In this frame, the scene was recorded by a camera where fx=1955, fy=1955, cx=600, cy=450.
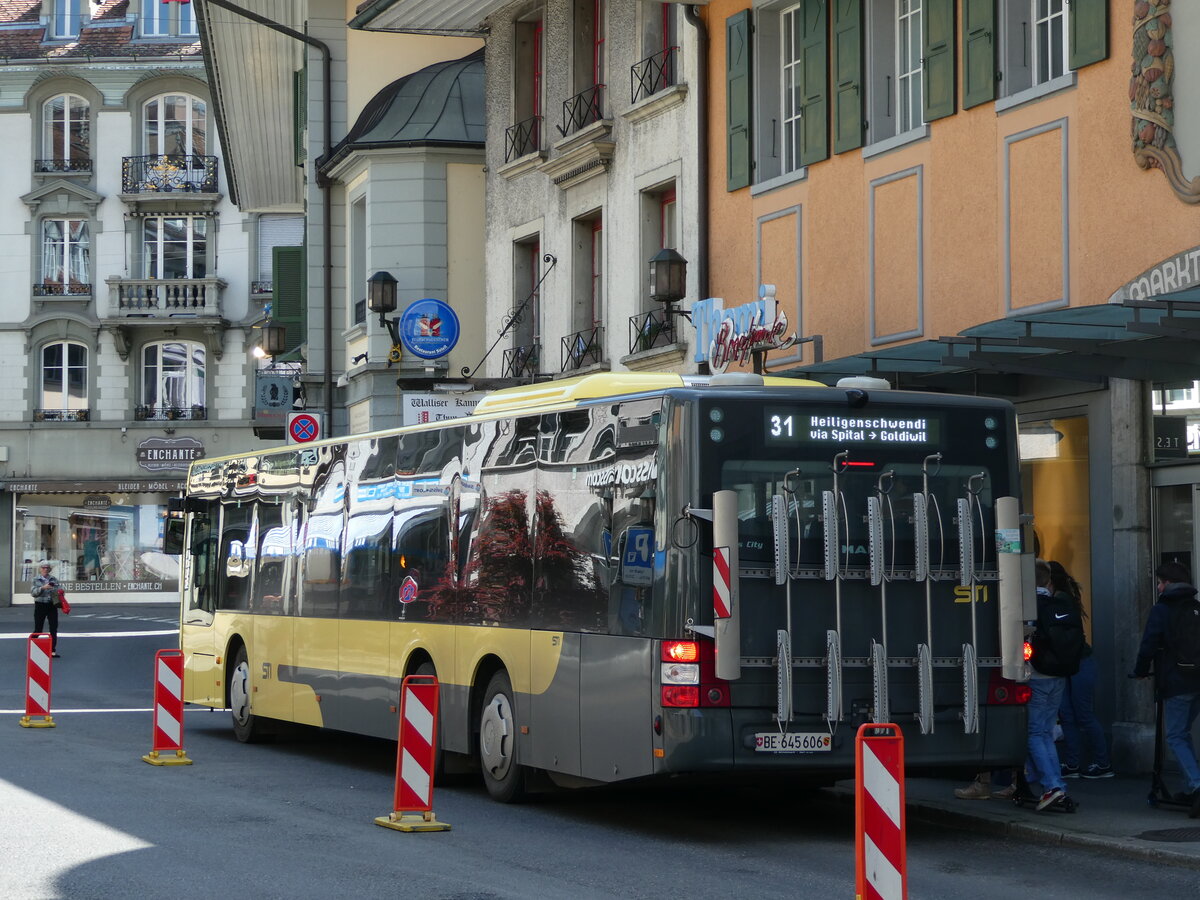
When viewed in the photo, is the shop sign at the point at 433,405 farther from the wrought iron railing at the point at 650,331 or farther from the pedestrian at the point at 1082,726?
the pedestrian at the point at 1082,726

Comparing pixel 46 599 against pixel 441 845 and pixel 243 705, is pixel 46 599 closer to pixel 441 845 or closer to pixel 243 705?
pixel 243 705

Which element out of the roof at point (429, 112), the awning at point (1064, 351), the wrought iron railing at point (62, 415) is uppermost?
the roof at point (429, 112)

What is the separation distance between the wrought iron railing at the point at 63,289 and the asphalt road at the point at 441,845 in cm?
3946

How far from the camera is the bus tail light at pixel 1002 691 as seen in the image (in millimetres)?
11914

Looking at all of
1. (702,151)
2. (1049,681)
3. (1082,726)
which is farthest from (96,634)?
(1049,681)

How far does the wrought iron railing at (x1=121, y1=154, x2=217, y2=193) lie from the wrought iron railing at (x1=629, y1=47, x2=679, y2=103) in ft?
111

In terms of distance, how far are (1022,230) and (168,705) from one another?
817 centimetres

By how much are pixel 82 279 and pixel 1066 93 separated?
43.5 meters

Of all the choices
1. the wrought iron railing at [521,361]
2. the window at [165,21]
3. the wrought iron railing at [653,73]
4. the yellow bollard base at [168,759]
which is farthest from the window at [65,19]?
the yellow bollard base at [168,759]

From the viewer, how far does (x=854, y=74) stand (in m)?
18.8

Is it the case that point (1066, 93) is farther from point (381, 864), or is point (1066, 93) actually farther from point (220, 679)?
point (220, 679)

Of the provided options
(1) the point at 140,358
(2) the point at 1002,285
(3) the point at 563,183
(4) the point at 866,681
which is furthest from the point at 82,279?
(4) the point at 866,681

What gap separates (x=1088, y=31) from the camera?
15.1 meters

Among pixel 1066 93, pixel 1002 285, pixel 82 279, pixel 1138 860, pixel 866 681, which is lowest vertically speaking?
pixel 1138 860
